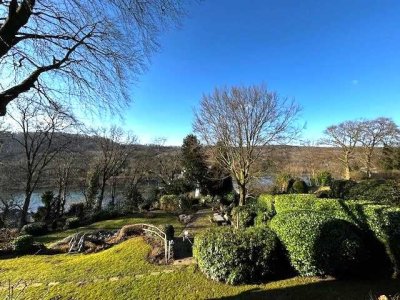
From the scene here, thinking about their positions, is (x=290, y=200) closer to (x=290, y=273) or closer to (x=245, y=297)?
(x=290, y=273)

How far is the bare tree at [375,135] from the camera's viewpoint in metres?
30.9

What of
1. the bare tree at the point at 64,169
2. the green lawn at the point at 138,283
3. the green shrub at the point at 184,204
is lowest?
the green lawn at the point at 138,283

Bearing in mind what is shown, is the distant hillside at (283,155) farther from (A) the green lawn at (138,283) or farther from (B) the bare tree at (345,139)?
(A) the green lawn at (138,283)

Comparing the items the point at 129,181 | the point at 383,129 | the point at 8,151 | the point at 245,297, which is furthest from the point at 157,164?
the point at 245,297

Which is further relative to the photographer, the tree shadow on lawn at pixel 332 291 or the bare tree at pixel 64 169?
the bare tree at pixel 64 169

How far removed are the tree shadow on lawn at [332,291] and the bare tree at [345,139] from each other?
91.5 ft

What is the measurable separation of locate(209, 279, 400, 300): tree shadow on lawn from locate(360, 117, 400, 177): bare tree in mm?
28128

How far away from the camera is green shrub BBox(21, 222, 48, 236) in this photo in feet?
55.6

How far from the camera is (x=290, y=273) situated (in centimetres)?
718

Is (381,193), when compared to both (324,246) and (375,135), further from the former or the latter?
(375,135)

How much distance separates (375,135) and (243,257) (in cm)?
3075

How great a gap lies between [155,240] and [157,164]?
22.5 meters

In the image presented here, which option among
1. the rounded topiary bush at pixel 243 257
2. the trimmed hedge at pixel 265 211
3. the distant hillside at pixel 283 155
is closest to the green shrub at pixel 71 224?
the distant hillside at pixel 283 155

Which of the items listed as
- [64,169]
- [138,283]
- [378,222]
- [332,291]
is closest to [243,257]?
[332,291]
